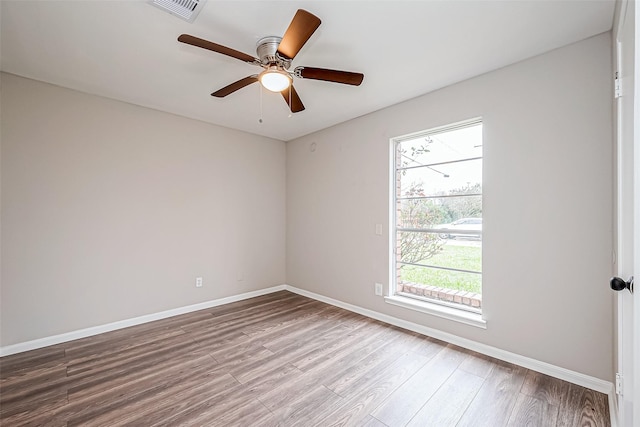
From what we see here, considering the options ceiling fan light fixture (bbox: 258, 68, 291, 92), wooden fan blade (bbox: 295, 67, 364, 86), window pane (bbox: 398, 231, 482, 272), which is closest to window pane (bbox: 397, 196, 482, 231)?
window pane (bbox: 398, 231, 482, 272)

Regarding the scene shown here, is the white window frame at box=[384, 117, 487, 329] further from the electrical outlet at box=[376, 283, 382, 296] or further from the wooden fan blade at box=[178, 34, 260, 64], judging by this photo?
the wooden fan blade at box=[178, 34, 260, 64]

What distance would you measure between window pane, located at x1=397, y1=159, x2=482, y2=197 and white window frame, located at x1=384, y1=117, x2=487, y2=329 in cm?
16

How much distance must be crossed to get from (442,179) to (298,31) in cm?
213

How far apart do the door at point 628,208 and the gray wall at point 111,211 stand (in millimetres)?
3969

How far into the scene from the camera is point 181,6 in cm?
175

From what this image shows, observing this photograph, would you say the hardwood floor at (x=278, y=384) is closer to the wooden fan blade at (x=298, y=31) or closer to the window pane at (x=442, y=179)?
the window pane at (x=442, y=179)

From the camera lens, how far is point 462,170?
9.23 ft

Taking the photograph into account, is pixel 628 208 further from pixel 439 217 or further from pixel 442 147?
pixel 442 147

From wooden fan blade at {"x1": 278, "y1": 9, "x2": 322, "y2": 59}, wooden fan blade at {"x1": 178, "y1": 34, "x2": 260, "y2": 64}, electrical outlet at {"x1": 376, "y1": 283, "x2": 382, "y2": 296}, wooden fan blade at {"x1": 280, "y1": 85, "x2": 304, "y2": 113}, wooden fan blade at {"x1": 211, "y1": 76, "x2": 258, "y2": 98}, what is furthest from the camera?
electrical outlet at {"x1": 376, "y1": 283, "x2": 382, "y2": 296}

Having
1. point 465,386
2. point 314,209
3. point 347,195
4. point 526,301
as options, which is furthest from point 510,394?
point 314,209

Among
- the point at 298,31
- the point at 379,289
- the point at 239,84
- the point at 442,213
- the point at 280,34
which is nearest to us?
the point at 298,31

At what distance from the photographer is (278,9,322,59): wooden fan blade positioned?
4.85 feet

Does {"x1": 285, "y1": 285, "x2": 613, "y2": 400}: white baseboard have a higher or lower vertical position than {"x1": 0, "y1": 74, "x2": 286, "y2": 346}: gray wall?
lower

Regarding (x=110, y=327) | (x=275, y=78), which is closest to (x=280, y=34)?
(x=275, y=78)
